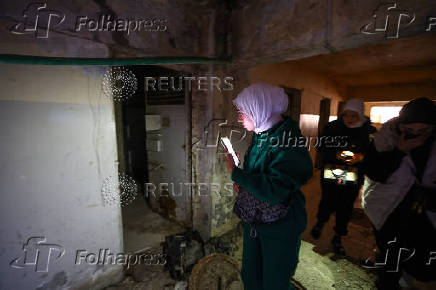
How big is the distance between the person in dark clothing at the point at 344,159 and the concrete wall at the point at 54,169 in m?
3.17

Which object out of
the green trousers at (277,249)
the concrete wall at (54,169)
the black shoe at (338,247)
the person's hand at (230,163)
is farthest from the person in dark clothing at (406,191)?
the concrete wall at (54,169)

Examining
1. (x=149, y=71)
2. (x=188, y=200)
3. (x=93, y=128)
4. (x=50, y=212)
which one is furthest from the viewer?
(x=149, y=71)

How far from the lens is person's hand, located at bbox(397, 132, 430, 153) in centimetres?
195

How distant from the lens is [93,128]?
85.4 inches

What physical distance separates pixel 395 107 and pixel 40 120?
514 inches

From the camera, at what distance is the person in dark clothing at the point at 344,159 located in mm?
2834

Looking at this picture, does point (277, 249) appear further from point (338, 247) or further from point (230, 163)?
point (338, 247)

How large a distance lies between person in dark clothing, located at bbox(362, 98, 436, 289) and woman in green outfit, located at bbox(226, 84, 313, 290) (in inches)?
43.9

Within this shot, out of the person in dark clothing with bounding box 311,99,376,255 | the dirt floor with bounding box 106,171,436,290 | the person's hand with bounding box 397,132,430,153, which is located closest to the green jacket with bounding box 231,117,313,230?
the person's hand with bounding box 397,132,430,153

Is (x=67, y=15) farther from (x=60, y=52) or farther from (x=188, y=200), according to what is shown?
(x=188, y=200)

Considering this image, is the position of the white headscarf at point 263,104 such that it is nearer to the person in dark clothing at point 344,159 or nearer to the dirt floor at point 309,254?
the person in dark clothing at point 344,159

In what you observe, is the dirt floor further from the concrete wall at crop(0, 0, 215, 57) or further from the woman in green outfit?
the concrete wall at crop(0, 0, 215, 57)

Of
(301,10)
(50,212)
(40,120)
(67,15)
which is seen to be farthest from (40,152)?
(301,10)

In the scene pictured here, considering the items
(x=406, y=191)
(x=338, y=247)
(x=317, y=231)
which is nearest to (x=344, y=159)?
(x=406, y=191)
